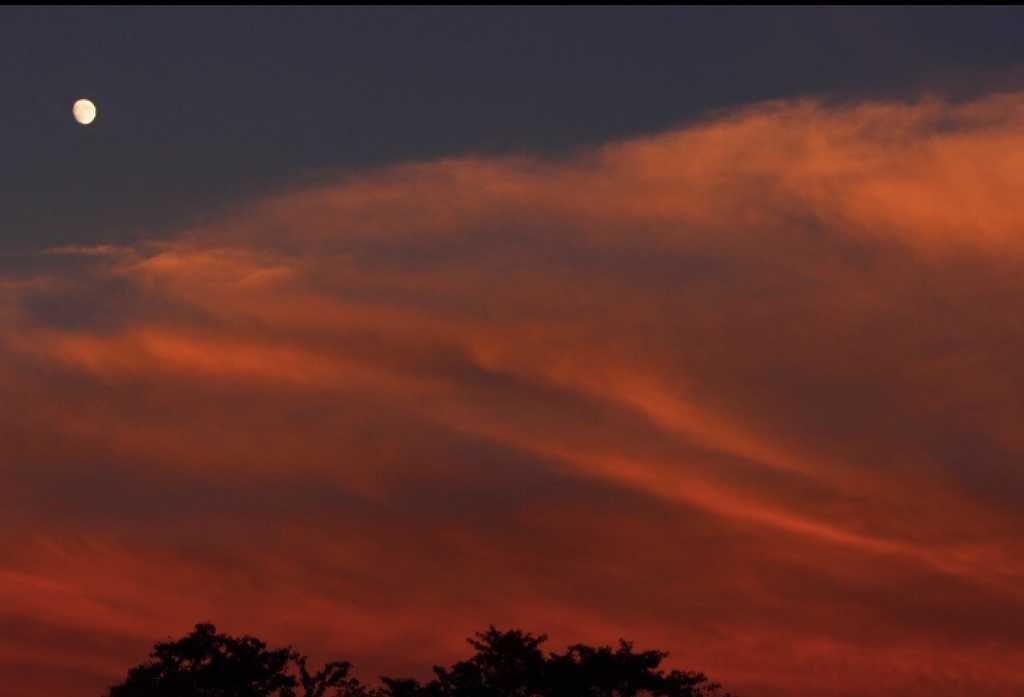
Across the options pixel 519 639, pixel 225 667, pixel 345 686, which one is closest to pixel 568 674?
pixel 519 639

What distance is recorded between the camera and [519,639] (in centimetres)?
9369

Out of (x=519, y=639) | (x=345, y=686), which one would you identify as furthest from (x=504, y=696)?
(x=345, y=686)

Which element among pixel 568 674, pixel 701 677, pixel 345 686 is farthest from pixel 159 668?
pixel 701 677

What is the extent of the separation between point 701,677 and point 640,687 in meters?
4.22

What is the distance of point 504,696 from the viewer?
92.9 meters

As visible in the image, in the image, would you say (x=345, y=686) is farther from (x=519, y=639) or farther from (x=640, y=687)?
(x=640, y=687)

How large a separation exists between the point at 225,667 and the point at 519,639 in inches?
757

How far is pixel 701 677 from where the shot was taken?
93000 mm

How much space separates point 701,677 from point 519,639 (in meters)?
11.8

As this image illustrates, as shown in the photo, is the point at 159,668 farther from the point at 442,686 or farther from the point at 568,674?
the point at 568,674

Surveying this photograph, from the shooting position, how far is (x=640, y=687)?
91625 mm

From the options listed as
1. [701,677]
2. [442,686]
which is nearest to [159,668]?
[442,686]

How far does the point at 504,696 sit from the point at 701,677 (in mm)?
12526

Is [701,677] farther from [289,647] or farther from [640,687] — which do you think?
[289,647]
